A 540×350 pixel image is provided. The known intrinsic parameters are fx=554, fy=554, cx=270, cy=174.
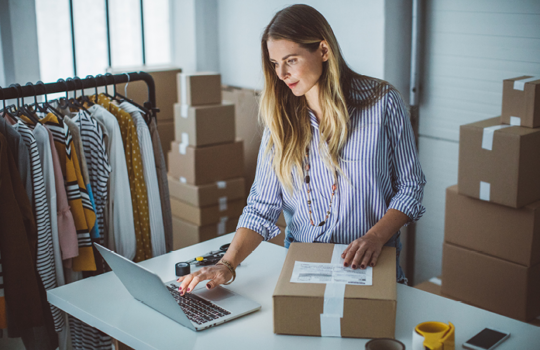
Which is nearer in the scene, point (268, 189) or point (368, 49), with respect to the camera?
point (268, 189)

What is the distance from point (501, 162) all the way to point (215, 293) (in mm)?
1406

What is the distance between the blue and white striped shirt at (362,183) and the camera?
156cm

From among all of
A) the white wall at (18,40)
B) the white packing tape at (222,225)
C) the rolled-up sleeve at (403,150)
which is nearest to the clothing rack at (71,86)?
the rolled-up sleeve at (403,150)

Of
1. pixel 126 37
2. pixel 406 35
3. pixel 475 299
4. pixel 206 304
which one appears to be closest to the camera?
pixel 206 304

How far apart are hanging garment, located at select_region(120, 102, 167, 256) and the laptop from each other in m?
0.66

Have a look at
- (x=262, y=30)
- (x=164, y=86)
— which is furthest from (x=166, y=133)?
(x=262, y=30)

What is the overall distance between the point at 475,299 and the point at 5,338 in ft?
6.53

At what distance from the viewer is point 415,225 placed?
10.4 feet

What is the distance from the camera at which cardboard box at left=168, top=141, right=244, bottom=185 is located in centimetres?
322

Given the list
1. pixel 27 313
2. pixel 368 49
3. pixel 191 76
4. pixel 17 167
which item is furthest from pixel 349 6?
pixel 27 313

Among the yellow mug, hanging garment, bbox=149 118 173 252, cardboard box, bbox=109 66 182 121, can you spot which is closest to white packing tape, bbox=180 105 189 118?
cardboard box, bbox=109 66 182 121

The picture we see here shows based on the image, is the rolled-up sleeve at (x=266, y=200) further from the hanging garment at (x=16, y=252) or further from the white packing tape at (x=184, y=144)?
the white packing tape at (x=184, y=144)

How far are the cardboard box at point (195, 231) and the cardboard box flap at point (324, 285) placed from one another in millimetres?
1942

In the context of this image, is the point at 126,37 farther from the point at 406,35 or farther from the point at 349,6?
the point at 406,35
